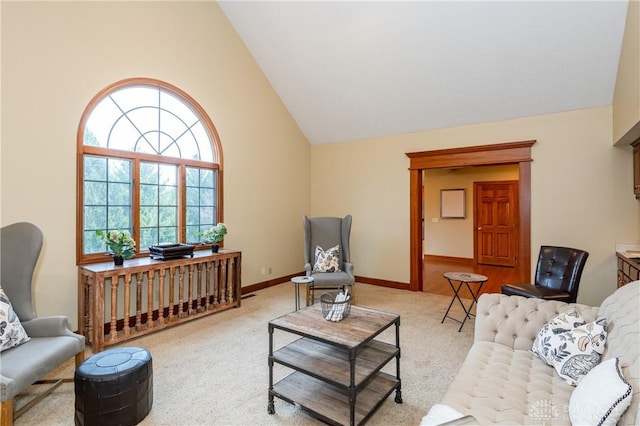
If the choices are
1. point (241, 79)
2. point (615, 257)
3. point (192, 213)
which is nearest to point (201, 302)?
point (192, 213)

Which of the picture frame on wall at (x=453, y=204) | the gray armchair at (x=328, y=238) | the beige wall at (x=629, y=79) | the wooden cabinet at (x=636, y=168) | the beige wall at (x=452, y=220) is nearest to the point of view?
the beige wall at (x=629, y=79)

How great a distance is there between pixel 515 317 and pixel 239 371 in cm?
215

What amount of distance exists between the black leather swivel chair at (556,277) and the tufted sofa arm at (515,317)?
1.12 meters

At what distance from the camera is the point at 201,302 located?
169 inches

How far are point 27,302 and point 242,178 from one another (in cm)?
302

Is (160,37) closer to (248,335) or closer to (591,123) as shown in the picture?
(248,335)

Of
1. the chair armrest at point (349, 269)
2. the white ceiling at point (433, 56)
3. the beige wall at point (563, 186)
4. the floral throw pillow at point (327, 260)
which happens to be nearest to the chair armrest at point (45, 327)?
the floral throw pillow at point (327, 260)

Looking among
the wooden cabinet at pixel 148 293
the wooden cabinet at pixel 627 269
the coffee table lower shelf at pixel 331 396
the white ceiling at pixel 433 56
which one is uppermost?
the white ceiling at pixel 433 56

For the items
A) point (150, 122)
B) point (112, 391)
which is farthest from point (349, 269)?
point (150, 122)

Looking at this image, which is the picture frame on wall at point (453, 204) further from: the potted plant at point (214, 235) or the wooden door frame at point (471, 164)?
the potted plant at point (214, 235)

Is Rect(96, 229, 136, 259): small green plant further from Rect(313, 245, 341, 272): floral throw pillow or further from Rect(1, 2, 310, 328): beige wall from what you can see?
Rect(313, 245, 341, 272): floral throw pillow

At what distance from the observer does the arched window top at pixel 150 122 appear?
3.53 meters

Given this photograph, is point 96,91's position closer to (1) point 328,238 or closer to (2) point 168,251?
(2) point 168,251

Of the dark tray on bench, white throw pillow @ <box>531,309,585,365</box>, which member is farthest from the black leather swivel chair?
the dark tray on bench
